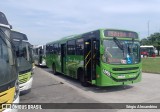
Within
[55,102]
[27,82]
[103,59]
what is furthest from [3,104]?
[103,59]

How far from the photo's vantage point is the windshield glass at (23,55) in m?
11.4

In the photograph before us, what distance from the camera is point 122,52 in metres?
12.9

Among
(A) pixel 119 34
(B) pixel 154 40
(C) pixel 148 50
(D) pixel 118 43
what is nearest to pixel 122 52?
(D) pixel 118 43

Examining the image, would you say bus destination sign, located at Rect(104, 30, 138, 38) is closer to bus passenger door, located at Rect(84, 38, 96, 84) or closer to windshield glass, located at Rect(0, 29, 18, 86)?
bus passenger door, located at Rect(84, 38, 96, 84)

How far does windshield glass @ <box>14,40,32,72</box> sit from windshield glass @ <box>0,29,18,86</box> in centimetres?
457

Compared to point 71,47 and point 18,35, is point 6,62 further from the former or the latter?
point 71,47

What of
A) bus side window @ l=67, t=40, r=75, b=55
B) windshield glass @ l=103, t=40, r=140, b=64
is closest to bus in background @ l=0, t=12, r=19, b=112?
windshield glass @ l=103, t=40, r=140, b=64

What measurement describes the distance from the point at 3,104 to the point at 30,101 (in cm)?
535

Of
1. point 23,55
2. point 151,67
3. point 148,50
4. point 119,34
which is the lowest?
point 151,67

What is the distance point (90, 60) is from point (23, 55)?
3311mm

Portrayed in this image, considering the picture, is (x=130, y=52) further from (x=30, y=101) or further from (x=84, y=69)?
(x=30, y=101)

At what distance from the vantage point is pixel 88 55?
1379cm

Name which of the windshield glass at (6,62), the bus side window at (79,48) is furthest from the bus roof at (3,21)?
the bus side window at (79,48)

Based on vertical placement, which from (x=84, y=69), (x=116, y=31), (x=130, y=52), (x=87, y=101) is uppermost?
(x=116, y=31)
